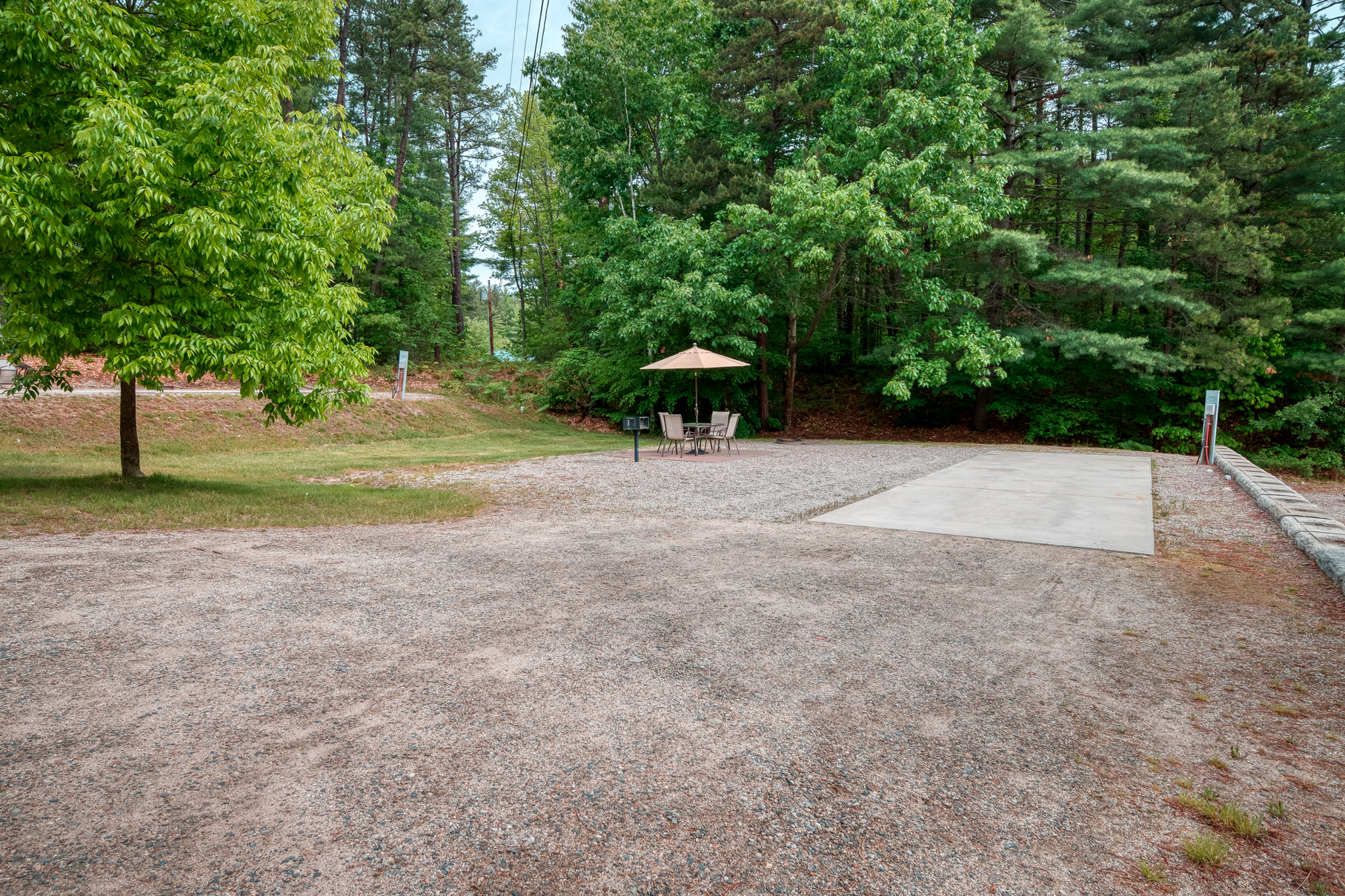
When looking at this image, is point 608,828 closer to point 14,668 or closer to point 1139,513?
point 14,668

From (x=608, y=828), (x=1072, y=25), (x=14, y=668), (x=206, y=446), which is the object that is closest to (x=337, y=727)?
(x=608, y=828)

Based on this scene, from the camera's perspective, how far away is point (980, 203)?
1608 cm

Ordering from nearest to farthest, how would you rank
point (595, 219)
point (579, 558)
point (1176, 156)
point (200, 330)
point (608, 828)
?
point (608, 828), point (579, 558), point (200, 330), point (1176, 156), point (595, 219)

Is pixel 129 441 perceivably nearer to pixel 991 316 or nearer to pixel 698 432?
pixel 698 432

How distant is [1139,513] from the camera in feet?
23.8

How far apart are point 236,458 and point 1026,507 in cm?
1289

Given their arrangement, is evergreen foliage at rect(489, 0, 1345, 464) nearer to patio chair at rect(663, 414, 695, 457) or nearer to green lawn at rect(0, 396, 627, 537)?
patio chair at rect(663, 414, 695, 457)

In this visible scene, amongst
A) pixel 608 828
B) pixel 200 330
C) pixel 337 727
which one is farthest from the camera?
pixel 200 330

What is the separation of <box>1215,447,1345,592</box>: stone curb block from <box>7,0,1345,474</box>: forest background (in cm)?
757

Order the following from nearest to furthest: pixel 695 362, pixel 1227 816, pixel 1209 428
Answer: pixel 1227 816
pixel 1209 428
pixel 695 362

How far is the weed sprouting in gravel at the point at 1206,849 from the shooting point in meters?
1.90

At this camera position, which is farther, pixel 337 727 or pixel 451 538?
pixel 451 538

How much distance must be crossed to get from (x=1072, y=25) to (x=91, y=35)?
2180 cm

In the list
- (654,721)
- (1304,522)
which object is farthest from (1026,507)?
(654,721)
